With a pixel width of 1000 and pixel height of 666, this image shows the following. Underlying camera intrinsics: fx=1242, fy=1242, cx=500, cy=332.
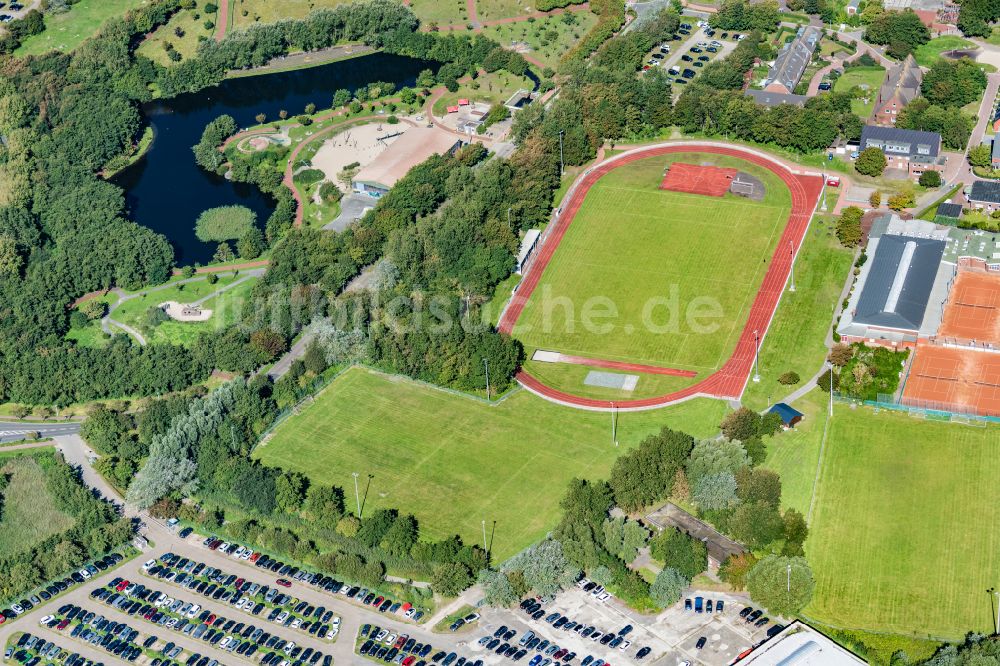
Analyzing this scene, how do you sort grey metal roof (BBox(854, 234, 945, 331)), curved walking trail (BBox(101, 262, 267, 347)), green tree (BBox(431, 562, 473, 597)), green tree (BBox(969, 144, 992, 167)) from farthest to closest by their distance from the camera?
1. green tree (BBox(969, 144, 992, 167))
2. curved walking trail (BBox(101, 262, 267, 347))
3. grey metal roof (BBox(854, 234, 945, 331))
4. green tree (BBox(431, 562, 473, 597))

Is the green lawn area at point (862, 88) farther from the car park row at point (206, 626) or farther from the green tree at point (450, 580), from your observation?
the car park row at point (206, 626)

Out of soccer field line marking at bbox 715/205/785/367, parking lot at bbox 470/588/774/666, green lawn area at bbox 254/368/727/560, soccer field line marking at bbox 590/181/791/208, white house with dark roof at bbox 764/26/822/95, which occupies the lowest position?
parking lot at bbox 470/588/774/666

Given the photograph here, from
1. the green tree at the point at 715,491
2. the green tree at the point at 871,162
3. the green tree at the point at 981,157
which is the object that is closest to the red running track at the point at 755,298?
the green tree at the point at 871,162

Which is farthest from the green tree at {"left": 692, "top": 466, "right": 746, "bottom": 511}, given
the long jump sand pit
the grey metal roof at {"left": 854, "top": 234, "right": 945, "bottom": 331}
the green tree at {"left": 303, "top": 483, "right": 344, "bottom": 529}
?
the long jump sand pit

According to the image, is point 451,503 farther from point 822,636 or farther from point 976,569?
point 976,569

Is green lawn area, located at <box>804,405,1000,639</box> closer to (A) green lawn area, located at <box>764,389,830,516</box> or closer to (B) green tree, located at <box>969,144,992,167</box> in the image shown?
(A) green lawn area, located at <box>764,389,830,516</box>

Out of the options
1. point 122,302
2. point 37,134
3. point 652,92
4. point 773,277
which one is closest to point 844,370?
point 773,277
